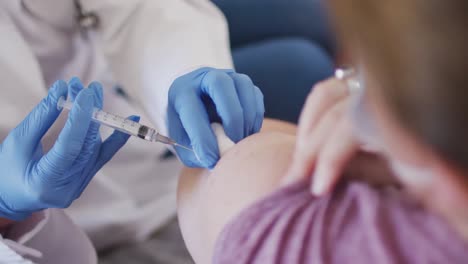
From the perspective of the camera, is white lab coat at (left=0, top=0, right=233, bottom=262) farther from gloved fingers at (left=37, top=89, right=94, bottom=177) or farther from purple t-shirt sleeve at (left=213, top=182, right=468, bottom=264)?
purple t-shirt sleeve at (left=213, top=182, right=468, bottom=264)

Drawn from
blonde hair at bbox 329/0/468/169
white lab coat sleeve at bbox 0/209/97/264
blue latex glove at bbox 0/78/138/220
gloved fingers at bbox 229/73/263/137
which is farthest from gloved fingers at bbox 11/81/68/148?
blonde hair at bbox 329/0/468/169

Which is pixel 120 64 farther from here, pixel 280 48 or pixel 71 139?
pixel 280 48

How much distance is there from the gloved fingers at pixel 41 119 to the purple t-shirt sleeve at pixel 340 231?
409 mm

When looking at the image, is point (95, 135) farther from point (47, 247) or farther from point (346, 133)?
point (346, 133)

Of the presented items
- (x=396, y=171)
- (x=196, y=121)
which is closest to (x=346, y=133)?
(x=396, y=171)

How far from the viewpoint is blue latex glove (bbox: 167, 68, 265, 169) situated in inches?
32.1

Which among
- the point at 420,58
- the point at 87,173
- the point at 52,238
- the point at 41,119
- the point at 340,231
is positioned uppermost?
the point at 420,58

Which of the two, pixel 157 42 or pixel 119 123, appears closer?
pixel 119 123

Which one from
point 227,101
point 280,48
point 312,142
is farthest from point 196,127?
point 280,48

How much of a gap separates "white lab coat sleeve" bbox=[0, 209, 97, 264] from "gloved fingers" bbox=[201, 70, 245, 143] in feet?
1.17

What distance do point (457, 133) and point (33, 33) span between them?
0.98 m

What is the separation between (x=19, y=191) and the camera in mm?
860

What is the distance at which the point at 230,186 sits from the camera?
649 mm

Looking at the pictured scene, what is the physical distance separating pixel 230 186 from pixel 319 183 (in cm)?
16
